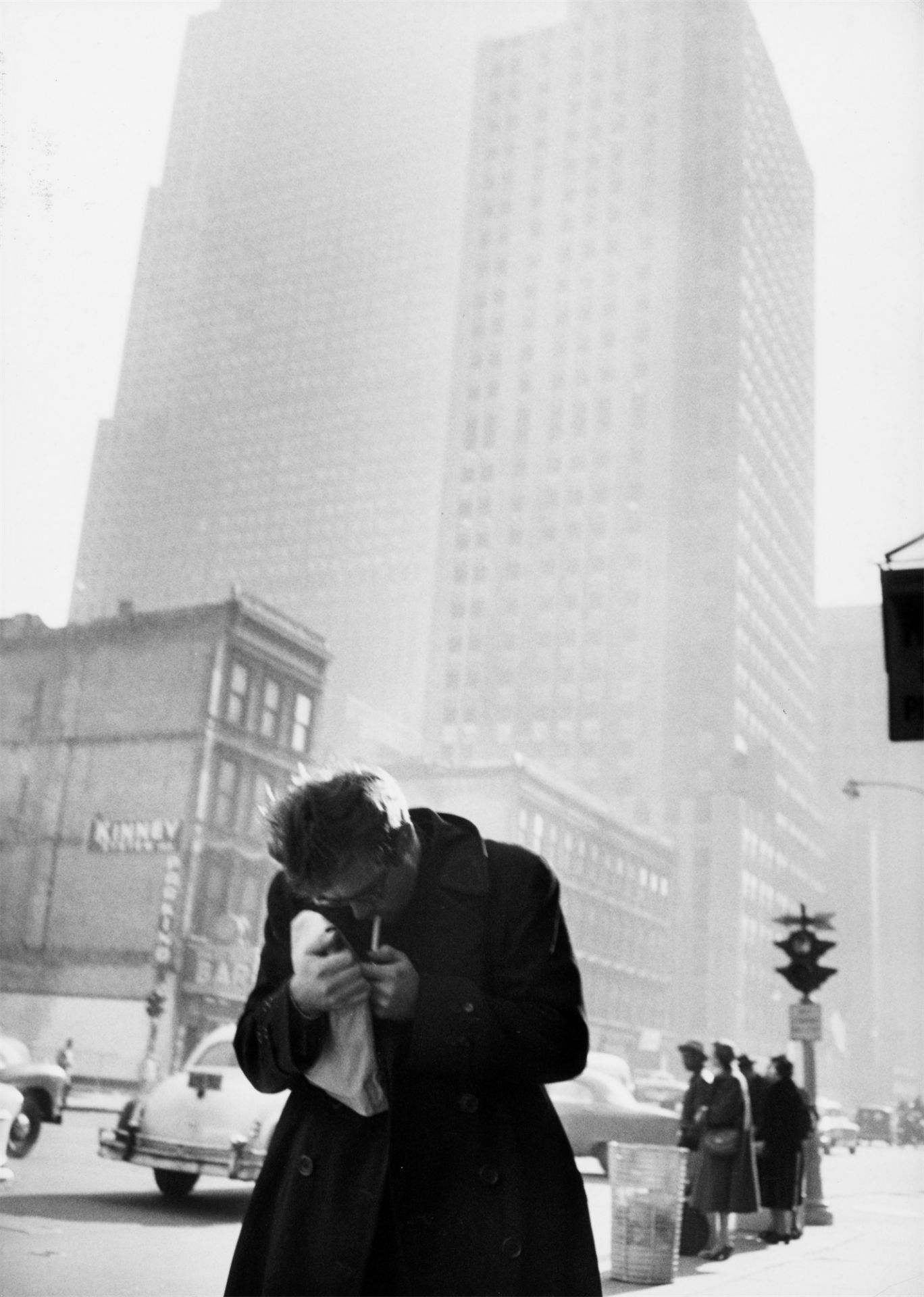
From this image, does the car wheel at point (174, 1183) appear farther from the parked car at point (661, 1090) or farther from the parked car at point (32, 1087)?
the parked car at point (661, 1090)

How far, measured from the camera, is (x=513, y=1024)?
5.05 feet

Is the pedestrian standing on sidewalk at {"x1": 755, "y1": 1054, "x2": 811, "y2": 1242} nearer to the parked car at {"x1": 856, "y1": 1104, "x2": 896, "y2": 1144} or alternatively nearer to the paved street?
the paved street

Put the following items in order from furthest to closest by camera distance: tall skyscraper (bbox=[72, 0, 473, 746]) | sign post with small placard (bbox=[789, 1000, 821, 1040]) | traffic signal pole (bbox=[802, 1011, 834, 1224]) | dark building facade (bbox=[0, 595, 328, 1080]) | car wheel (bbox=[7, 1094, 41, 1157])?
dark building facade (bbox=[0, 595, 328, 1080]) → sign post with small placard (bbox=[789, 1000, 821, 1040]) → traffic signal pole (bbox=[802, 1011, 834, 1224]) → tall skyscraper (bbox=[72, 0, 473, 746]) → car wheel (bbox=[7, 1094, 41, 1157])

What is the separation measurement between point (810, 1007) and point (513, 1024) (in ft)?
31.1

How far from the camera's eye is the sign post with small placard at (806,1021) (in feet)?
33.6

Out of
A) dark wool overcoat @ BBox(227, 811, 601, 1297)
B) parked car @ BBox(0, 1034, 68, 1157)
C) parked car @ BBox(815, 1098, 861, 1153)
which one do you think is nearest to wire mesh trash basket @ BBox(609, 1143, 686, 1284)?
dark wool overcoat @ BBox(227, 811, 601, 1297)

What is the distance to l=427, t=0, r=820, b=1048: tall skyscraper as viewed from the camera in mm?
10953

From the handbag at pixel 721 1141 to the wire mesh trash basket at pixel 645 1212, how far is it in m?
1.42

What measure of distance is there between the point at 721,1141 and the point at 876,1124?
27521 mm

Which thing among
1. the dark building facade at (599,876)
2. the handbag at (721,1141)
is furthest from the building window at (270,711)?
the handbag at (721,1141)

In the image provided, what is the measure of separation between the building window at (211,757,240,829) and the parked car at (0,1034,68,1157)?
7.12m

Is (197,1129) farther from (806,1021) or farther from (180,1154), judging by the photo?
(806,1021)

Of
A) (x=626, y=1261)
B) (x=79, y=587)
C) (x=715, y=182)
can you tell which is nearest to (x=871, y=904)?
(x=715, y=182)

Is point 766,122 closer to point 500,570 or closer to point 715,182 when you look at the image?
point 715,182
